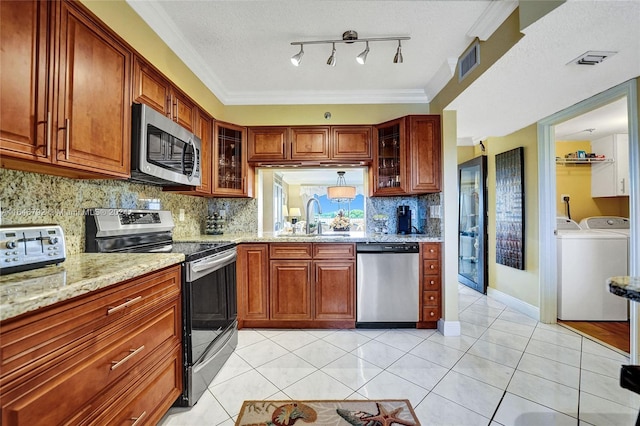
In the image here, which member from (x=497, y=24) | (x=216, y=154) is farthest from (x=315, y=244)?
(x=497, y=24)

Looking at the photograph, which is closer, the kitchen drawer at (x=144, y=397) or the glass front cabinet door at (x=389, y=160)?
the kitchen drawer at (x=144, y=397)

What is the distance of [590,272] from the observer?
9.69 ft

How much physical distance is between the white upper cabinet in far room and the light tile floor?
2288 mm

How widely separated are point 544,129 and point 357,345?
3.09 m

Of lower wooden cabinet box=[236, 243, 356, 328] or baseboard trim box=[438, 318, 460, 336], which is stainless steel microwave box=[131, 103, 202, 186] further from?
baseboard trim box=[438, 318, 460, 336]

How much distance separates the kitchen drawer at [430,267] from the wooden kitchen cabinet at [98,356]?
2.23m

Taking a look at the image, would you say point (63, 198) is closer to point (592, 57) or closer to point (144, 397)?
point (144, 397)

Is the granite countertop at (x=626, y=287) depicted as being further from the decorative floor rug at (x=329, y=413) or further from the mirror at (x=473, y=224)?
the mirror at (x=473, y=224)

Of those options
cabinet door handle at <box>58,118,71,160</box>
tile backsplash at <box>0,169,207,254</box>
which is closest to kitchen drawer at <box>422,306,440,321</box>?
tile backsplash at <box>0,169,207,254</box>

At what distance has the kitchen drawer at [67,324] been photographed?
756mm

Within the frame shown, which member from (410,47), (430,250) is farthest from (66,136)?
(430,250)

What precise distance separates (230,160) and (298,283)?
155 cm

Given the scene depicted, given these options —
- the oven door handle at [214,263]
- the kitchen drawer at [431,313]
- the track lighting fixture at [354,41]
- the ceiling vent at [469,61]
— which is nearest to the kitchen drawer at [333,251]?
the oven door handle at [214,263]

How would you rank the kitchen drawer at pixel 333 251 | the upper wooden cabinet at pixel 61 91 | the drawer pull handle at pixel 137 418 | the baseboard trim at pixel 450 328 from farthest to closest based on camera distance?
the kitchen drawer at pixel 333 251 → the baseboard trim at pixel 450 328 → the drawer pull handle at pixel 137 418 → the upper wooden cabinet at pixel 61 91
